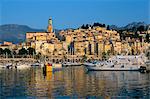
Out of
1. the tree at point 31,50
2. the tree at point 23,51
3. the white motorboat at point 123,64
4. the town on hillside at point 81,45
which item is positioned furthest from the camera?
the town on hillside at point 81,45

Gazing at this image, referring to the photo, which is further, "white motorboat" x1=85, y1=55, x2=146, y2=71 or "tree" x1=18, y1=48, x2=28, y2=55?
"tree" x1=18, y1=48, x2=28, y2=55

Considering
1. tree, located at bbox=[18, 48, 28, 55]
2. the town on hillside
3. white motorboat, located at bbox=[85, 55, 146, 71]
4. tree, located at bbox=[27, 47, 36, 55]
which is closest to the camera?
white motorboat, located at bbox=[85, 55, 146, 71]

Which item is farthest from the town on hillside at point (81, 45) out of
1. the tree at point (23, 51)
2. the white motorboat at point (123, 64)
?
the white motorboat at point (123, 64)

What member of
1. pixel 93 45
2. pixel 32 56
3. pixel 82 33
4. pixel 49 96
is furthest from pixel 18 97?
pixel 82 33

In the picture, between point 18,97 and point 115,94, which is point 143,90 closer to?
point 115,94

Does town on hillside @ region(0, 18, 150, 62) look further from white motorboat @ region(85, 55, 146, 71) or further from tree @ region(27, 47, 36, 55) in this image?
white motorboat @ region(85, 55, 146, 71)

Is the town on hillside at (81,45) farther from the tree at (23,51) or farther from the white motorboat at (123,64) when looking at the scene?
the white motorboat at (123,64)

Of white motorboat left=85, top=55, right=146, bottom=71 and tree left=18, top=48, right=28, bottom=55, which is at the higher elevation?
tree left=18, top=48, right=28, bottom=55

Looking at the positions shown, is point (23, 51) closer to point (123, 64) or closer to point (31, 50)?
point (31, 50)

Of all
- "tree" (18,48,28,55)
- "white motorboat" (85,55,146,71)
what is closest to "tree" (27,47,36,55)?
"tree" (18,48,28,55)

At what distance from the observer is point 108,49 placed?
10638 cm

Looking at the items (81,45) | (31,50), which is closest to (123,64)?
(31,50)

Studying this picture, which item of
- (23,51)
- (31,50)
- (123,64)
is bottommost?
(123,64)

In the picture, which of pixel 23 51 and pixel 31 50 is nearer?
pixel 23 51
